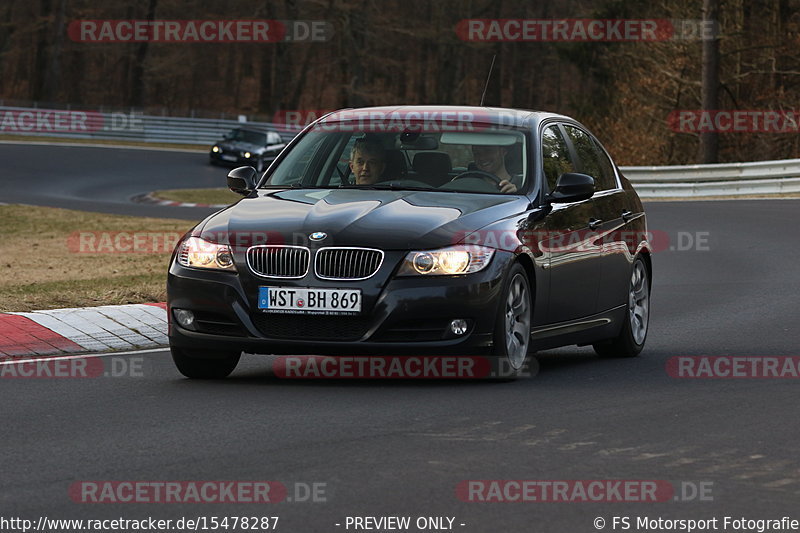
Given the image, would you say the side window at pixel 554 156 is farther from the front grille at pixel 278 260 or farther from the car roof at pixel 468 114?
the front grille at pixel 278 260

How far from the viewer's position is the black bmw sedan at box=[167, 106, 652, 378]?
29.3 feet

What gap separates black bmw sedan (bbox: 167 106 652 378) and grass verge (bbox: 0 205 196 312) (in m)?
3.69

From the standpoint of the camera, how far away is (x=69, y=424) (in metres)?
7.91

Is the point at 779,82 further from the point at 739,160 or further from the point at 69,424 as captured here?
the point at 69,424

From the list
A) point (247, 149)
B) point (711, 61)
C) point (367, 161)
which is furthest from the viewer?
point (247, 149)

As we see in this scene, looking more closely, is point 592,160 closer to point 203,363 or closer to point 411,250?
point 411,250

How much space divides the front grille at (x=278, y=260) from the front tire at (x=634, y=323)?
312 cm

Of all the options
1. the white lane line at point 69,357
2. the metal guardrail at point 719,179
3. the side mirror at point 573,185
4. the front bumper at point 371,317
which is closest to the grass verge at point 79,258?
the white lane line at point 69,357

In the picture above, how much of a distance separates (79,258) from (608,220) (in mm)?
10677

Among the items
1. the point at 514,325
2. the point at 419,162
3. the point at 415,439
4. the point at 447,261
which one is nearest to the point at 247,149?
the point at 419,162

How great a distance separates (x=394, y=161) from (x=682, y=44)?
35587mm

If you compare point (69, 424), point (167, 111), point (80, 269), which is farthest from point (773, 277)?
point (167, 111)

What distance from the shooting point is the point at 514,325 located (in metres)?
9.51

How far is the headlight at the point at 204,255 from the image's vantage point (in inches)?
360
